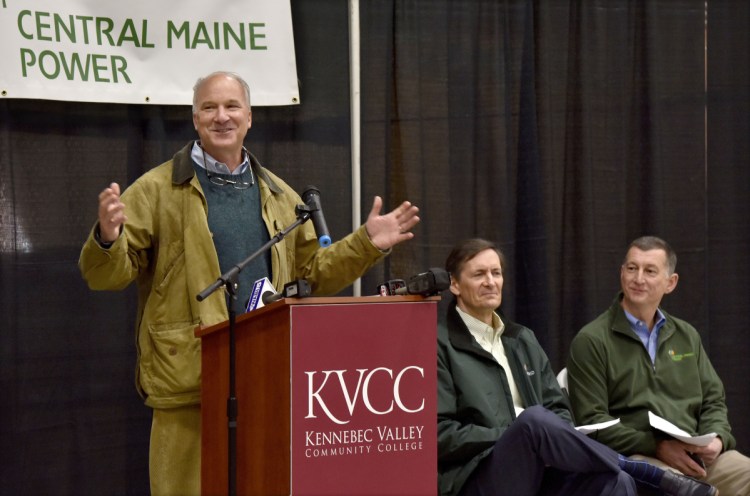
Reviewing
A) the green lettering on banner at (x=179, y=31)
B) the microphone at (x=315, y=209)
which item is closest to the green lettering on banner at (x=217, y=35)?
the green lettering on banner at (x=179, y=31)

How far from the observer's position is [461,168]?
14.9ft

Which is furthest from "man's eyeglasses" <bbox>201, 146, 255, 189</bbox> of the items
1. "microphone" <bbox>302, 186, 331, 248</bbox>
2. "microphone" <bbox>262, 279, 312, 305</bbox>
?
"microphone" <bbox>262, 279, 312, 305</bbox>

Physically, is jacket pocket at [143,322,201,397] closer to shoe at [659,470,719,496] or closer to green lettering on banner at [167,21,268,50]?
green lettering on banner at [167,21,268,50]

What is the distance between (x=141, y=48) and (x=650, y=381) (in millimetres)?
2360

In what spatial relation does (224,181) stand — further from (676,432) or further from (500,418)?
(676,432)

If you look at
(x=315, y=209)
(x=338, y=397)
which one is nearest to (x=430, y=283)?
(x=338, y=397)

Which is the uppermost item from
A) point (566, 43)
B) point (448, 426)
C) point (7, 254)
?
point (566, 43)

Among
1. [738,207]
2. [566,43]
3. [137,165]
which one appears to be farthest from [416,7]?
[738,207]

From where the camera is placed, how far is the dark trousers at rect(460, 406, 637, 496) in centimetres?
315

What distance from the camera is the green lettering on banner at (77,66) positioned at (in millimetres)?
3750

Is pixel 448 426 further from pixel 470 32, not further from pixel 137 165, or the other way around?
pixel 470 32

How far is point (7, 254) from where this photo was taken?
152 inches

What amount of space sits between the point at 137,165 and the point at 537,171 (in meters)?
1.79

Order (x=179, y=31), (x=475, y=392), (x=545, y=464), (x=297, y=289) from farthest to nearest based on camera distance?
(x=179, y=31), (x=475, y=392), (x=545, y=464), (x=297, y=289)
